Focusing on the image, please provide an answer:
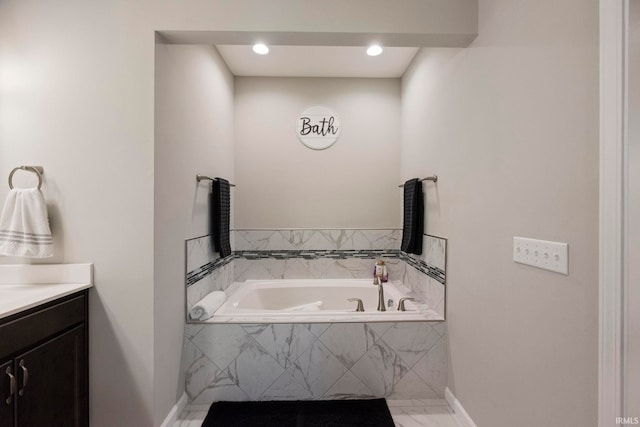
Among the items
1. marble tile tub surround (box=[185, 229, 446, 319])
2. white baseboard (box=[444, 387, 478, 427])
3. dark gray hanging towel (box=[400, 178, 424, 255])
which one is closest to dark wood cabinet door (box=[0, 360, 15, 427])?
marble tile tub surround (box=[185, 229, 446, 319])

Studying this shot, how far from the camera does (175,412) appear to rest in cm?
179

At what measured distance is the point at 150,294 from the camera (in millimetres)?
1578

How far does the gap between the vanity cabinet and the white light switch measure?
2066mm

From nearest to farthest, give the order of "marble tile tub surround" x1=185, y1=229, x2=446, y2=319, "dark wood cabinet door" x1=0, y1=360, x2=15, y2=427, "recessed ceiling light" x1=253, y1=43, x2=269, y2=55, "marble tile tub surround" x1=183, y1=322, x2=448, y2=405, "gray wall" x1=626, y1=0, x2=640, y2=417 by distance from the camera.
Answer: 1. "gray wall" x1=626, y1=0, x2=640, y2=417
2. "dark wood cabinet door" x1=0, y1=360, x2=15, y2=427
3. "marble tile tub surround" x1=183, y1=322, x2=448, y2=405
4. "recessed ceiling light" x1=253, y1=43, x2=269, y2=55
5. "marble tile tub surround" x1=185, y1=229, x2=446, y2=319

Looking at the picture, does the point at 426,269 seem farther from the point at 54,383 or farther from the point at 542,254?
the point at 54,383

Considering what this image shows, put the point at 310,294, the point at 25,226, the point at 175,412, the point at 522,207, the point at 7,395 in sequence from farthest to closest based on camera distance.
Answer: the point at 310,294 < the point at 175,412 < the point at 25,226 < the point at 522,207 < the point at 7,395

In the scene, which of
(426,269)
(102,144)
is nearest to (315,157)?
(426,269)

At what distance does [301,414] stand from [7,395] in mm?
1399

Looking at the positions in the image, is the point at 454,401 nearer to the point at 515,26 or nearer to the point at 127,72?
the point at 515,26

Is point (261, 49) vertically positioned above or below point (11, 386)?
above

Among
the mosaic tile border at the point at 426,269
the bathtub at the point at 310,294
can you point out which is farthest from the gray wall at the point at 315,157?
the bathtub at the point at 310,294

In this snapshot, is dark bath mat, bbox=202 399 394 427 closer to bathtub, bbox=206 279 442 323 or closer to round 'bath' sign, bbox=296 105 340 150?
bathtub, bbox=206 279 442 323

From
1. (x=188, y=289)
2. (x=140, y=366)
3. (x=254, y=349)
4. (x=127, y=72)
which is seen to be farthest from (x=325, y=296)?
(x=127, y=72)

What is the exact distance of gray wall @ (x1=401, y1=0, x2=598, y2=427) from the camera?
1.01 meters
